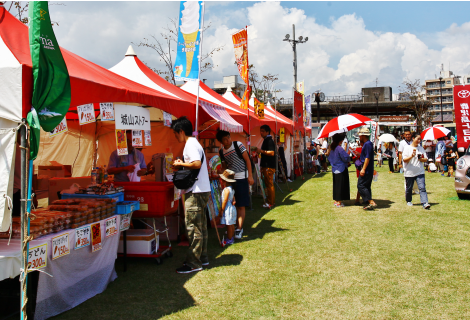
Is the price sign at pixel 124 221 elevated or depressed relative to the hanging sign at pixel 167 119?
depressed

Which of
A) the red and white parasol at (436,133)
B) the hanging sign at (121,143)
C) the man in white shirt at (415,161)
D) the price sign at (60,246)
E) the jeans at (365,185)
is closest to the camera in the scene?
the price sign at (60,246)

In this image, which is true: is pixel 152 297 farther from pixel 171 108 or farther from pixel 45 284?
pixel 171 108

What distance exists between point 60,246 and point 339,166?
251 inches

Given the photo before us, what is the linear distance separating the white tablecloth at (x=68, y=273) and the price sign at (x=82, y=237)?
2.0 inches

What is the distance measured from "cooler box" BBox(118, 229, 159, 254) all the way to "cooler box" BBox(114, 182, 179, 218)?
0.99 ft

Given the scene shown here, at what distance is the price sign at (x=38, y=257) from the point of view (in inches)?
120

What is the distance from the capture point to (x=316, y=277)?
4.43 metres

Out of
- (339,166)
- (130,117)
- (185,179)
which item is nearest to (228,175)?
(185,179)

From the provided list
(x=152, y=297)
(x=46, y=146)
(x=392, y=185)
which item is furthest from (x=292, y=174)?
(x=152, y=297)

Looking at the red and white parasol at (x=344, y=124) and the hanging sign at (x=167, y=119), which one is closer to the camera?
the hanging sign at (x=167, y=119)

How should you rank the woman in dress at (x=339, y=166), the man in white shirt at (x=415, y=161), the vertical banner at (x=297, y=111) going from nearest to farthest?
1. the man in white shirt at (x=415, y=161)
2. the woman in dress at (x=339, y=166)
3. the vertical banner at (x=297, y=111)

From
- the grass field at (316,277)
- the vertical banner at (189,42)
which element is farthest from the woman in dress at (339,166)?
the vertical banner at (189,42)

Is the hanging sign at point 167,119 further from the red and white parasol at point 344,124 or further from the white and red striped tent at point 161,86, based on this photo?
the red and white parasol at point 344,124

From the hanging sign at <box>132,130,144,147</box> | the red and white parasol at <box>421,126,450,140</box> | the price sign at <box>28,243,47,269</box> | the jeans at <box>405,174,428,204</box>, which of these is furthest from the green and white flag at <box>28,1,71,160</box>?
the red and white parasol at <box>421,126,450,140</box>
